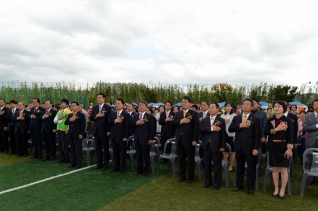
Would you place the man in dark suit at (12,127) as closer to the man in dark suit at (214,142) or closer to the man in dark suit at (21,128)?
the man in dark suit at (21,128)

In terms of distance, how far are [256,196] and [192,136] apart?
1.89 meters

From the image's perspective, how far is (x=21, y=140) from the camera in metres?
10.3

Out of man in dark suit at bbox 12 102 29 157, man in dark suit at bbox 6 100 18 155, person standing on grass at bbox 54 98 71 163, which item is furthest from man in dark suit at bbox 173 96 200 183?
man in dark suit at bbox 6 100 18 155

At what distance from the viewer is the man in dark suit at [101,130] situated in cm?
795

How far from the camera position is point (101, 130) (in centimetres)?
796

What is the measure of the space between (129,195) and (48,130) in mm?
4795

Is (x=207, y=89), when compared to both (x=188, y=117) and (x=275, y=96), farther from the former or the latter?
(x=188, y=117)

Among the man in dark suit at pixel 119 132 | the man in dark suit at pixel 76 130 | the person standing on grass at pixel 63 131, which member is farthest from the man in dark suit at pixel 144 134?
the person standing on grass at pixel 63 131

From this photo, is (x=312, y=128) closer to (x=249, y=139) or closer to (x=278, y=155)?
(x=278, y=155)

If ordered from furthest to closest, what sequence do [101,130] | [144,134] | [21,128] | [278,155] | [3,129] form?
1. [3,129]
2. [21,128]
3. [101,130]
4. [144,134]
5. [278,155]

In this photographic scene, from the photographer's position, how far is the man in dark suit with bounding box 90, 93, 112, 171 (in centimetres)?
795

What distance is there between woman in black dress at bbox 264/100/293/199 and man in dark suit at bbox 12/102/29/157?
8129 mm

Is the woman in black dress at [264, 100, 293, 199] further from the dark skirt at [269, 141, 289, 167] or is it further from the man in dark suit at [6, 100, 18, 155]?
the man in dark suit at [6, 100, 18, 155]

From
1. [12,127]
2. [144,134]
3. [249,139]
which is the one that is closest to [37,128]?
[12,127]
